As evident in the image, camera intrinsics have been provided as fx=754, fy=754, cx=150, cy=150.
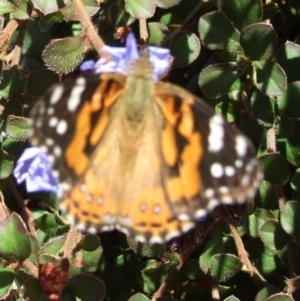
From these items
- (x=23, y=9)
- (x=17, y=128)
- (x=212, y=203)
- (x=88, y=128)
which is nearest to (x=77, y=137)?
(x=88, y=128)

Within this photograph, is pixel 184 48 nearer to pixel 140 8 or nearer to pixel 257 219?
pixel 140 8

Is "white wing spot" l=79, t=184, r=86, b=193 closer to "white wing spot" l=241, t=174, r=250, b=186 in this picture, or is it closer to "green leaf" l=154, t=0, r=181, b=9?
"white wing spot" l=241, t=174, r=250, b=186

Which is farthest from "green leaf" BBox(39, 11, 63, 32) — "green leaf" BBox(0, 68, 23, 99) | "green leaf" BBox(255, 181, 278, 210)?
"green leaf" BBox(255, 181, 278, 210)

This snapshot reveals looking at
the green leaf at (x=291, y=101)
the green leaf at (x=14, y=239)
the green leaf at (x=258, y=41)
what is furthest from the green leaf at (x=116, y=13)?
the green leaf at (x=14, y=239)

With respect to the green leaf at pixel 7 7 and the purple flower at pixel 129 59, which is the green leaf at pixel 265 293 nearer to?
the purple flower at pixel 129 59

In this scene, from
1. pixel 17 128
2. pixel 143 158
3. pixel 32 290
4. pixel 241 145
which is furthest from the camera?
pixel 17 128
